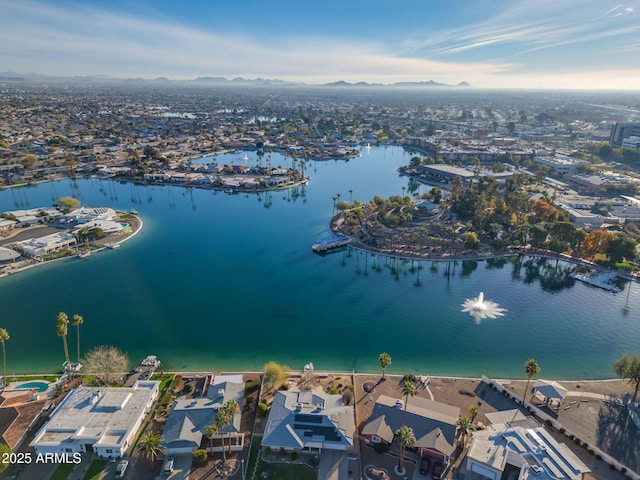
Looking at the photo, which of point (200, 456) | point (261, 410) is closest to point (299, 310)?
point (261, 410)

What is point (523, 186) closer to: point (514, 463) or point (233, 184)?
point (233, 184)

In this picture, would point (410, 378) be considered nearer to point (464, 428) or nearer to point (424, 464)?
point (464, 428)

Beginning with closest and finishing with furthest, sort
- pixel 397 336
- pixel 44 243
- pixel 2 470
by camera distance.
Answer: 1. pixel 2 470
2. pixel 397 336
3. pixel 44 243

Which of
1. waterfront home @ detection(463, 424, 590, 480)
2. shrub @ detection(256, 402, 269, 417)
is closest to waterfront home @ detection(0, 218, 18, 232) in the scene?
shrub @ detection(256, 402, 269, 417)

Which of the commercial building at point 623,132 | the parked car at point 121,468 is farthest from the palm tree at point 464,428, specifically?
the commercial building at point 623,132

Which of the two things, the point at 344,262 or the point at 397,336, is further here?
the point at 344,262

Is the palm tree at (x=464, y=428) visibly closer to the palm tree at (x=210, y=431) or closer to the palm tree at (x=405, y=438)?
the palm tree at (x=405, y=438)

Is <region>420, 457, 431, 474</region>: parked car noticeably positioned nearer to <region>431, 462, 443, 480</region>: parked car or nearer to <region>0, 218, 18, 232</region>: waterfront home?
<region>431, 462, 443, 480</region>: parked car

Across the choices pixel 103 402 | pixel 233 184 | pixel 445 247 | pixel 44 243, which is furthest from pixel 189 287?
pixel 233 184
